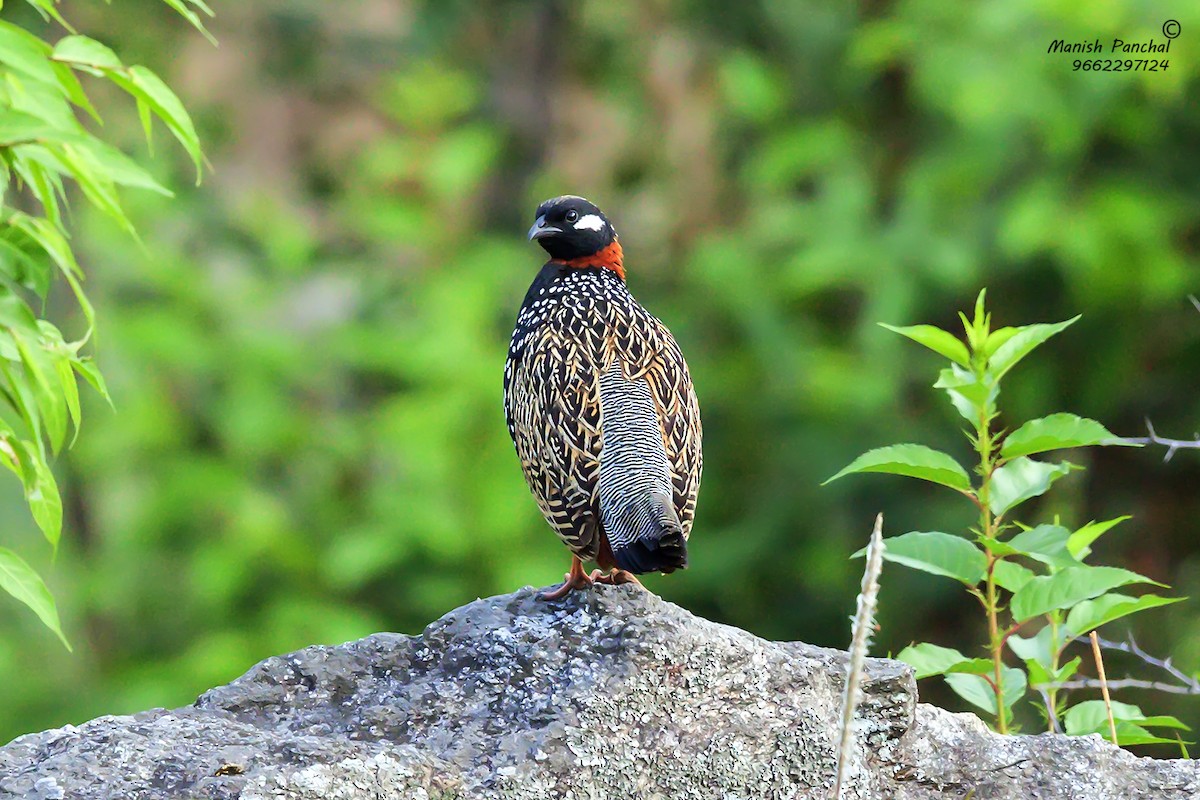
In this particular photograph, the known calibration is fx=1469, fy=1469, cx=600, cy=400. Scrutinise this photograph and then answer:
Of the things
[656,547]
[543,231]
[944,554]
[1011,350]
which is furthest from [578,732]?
[543,231]

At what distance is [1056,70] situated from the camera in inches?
334

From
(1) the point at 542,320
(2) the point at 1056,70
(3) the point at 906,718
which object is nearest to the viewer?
(3) the point at 906,718

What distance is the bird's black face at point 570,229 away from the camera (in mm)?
4066

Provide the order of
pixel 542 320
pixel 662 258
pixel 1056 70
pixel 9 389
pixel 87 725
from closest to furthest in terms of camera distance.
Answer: pixel 9 389
pixel 87 725
pixel 542 320
pixel 1056 70
pixel 662 258

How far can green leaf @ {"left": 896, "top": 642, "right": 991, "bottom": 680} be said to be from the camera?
3.12 m

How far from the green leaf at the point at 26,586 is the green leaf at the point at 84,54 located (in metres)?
0.84

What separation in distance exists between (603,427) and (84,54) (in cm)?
151

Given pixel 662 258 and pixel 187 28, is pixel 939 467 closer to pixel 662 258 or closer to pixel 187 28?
pixel 662 258

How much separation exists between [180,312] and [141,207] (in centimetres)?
82

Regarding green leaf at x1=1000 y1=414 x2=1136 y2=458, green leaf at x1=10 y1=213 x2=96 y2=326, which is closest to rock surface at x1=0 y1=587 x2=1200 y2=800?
green leaf at x1=1000 y1=414 x2=1136 y2=458

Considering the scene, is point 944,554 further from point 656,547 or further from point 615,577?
point 615,577

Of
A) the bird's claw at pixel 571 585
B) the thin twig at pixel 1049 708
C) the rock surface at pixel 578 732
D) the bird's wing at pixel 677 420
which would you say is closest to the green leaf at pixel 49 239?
the rock surface at pixel 578 732

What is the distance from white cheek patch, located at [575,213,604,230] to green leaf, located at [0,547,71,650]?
1963 mm

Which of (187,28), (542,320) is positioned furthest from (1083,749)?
(187,28)
